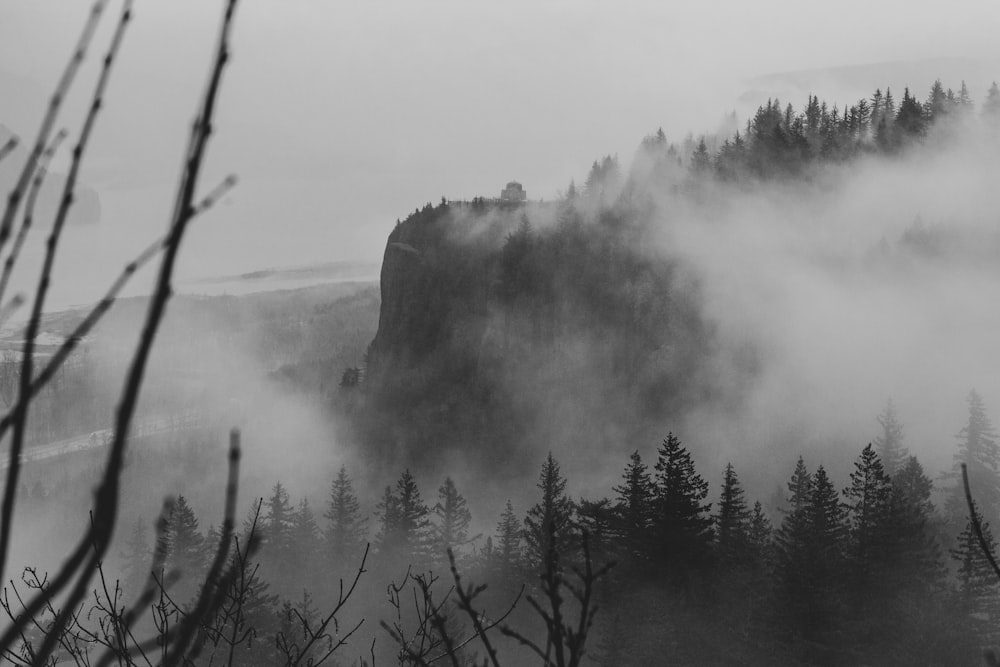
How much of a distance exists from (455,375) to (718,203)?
29407mm

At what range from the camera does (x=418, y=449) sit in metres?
76.8

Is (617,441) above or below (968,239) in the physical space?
below

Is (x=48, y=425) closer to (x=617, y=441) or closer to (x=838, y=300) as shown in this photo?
(x=617, y=441)

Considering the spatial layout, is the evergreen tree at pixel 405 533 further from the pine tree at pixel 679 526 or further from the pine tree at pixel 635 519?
the pine tree at pixel 679 526

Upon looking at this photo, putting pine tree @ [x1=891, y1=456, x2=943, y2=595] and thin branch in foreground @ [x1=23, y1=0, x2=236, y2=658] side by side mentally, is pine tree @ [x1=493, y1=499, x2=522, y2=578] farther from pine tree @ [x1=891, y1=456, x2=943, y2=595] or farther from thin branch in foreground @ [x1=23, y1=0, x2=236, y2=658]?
thin branch in foreground @ [x1=23, y1=0, x2=236, y2=658]

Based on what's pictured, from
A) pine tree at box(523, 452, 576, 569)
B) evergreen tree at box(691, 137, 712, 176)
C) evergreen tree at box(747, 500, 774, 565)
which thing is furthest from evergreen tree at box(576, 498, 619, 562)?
evergreen tree at box(691, 137, 712, 176)

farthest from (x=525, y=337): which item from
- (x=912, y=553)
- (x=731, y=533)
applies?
(x=912, y=553)

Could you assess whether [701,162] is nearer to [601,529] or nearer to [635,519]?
[635,519]

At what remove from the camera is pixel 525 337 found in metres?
77.9

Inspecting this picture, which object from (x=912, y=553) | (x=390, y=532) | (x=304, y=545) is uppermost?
(x=912, y=553)

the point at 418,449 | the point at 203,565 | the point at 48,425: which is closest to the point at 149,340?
the point at 203,565

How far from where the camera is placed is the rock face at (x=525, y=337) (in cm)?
7156

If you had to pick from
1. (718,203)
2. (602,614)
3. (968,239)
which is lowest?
(602,614)

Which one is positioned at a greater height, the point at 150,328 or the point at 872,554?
the point at 150,328
